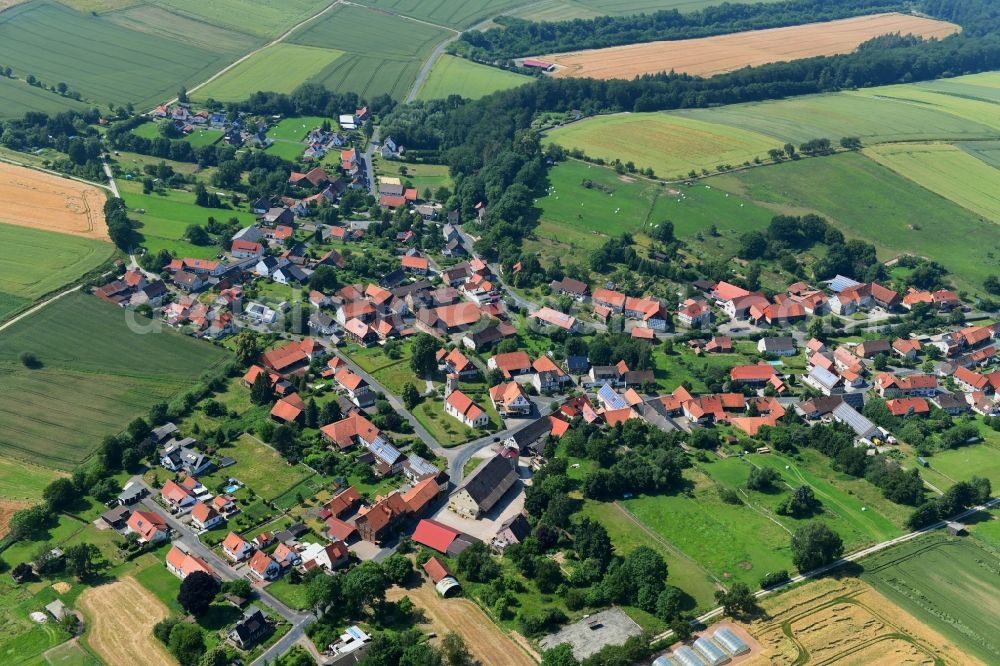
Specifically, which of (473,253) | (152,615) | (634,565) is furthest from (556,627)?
(473,253)

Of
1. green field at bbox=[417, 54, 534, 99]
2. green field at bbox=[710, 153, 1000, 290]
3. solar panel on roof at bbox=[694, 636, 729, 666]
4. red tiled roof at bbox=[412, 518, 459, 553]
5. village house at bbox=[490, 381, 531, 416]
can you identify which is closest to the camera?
solar panel on roof at bbox=[694, 636, 729, 666]

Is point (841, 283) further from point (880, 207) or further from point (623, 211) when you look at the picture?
point (623, 211)

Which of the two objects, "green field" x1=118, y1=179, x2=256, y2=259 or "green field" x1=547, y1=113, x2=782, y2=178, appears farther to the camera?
"green field" x1=547, y1=113, x2=782, y2=178

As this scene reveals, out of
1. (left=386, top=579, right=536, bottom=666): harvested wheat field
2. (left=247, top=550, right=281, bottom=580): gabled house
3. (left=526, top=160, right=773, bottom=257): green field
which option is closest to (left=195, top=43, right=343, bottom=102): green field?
(left=526, top=160, right=773, bottom=257): green field

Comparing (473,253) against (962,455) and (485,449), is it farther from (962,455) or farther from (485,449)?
(962,455)

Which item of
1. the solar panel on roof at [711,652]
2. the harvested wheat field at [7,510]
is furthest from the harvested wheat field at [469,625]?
the harvested wheat field at [7,510]

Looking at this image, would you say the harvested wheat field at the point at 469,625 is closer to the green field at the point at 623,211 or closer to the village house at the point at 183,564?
the village house at the point at 183,564

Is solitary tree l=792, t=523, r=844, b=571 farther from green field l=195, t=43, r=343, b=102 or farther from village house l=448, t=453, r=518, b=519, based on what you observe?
green field l=195, t=43, r=343, b=102

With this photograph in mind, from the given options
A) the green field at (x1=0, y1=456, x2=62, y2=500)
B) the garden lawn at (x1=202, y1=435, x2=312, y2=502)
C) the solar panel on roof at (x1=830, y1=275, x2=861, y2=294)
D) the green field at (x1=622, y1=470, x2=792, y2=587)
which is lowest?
the green field at (x1=0, y1=456, x2=62, y2=500)
